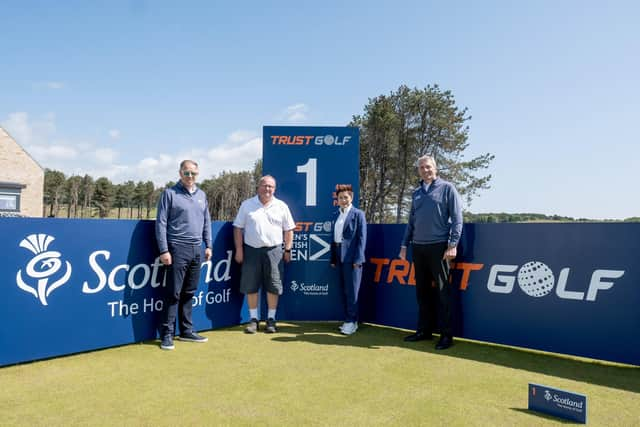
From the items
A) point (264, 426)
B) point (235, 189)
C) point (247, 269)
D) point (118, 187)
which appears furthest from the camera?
point (118, 187)

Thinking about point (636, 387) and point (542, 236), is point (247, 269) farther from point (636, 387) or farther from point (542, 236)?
point (636, 387)

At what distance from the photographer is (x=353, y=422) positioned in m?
2.53

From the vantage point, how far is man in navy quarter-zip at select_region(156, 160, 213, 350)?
422 centimetres

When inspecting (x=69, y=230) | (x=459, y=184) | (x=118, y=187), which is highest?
(x=118, y=187)

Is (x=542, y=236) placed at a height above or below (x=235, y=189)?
below

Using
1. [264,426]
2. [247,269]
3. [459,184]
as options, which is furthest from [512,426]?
[459,184]

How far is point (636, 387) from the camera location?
3230 mm

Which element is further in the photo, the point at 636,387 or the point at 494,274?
the point at 494,274

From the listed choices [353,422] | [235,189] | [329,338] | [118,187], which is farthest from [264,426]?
[118,187]

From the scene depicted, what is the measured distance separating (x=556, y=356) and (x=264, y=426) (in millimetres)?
3171

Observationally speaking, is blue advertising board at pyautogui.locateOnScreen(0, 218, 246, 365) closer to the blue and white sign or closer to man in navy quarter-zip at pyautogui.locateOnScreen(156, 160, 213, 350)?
man in navy quarter-zip at pyautogui.locateOnScreen(156, 160, 213, 350)

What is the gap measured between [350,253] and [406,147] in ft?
71.5

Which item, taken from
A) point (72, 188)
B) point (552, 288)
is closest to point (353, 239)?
point (552, 288)

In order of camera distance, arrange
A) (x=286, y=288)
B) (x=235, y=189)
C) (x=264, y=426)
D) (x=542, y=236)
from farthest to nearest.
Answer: (x=235, y=189) → (x=286, y=288) → (x=542, y=236) → (x=264, y=426)
